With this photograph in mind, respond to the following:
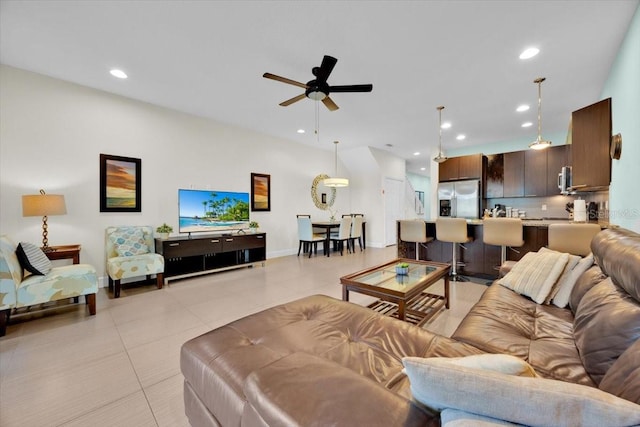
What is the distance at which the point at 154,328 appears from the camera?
8.16 ft

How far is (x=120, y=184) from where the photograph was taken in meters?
3.90

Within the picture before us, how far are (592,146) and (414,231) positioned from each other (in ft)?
7.59

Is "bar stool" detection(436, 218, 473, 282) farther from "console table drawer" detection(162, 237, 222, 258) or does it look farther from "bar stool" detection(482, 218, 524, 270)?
"console table drawer" detection(162, 237, 222, 258)

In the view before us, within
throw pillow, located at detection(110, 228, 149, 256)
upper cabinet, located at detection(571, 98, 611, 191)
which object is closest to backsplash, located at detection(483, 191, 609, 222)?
upper cabinet, located at detection(571, 98, 611, 191)

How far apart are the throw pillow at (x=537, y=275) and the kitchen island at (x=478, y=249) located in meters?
1.71

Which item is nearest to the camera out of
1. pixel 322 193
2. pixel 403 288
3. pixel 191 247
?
pixel 403 288

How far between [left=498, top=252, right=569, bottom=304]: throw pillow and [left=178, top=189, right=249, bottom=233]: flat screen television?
4.42 metres

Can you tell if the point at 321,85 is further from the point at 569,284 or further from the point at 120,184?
the point at 120,184

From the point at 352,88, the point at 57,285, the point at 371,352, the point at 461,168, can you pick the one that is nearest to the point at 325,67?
the point at 352,88

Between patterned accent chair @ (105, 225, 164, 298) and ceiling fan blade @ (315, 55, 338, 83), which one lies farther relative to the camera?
patterned accent chair @ (105, 225, 164, 298)

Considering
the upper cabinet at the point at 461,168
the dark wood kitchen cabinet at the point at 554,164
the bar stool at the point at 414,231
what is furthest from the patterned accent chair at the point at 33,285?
the dark wood kitchen cabinet at the point at 554,164

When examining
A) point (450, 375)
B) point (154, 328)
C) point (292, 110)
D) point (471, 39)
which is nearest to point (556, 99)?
point (471, 39)

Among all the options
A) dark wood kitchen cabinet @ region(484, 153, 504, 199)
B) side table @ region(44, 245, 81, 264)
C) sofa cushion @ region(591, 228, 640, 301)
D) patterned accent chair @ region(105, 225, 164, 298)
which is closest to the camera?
sofa cushion @ region(591, 228, 640, 301)

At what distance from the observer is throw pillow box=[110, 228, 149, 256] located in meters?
3.69
